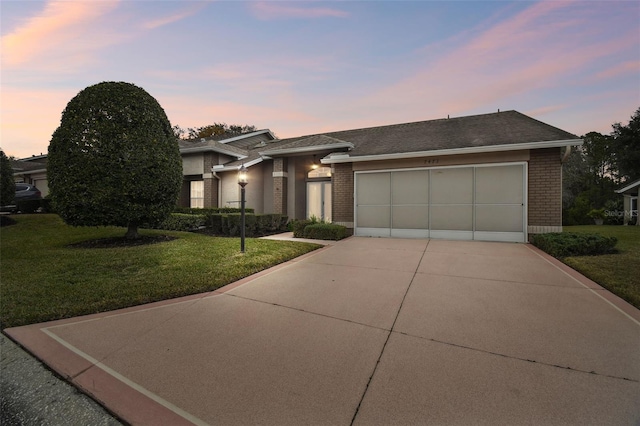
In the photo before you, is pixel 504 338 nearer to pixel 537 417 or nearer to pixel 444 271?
pixel 537 417

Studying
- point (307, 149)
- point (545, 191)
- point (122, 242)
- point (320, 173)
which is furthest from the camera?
point (320, 173)

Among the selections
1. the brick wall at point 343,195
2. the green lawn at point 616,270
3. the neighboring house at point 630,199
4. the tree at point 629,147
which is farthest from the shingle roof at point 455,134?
the tree at point 629,147

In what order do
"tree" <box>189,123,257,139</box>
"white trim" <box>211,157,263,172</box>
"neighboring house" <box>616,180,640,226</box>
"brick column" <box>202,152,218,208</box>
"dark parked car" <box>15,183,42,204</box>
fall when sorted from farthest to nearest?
"tree" <box>189,123,257,139</box> → "neighboring house" <box>616,180,640,226</box> → "dark parked car" <box>15,183,42,204</box> → "brick column" <box>202,152,218,208</box> → "white trim" <box>211,157,263,172</box>

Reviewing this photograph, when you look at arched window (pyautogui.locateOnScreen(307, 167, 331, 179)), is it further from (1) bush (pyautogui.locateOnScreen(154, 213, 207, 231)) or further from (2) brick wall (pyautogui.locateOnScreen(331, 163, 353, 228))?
(1) bush (pyautogui.locateOnScreen(154, 213, 207, 231))

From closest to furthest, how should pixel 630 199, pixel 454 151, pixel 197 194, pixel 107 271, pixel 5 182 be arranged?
pixel 107 271, pixel 454 151, pixel 5 182, pixel 197 194, pixel 630 199

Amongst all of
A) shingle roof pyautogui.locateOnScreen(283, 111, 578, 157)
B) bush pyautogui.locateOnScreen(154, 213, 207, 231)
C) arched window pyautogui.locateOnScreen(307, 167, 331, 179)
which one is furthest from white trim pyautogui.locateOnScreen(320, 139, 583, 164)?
bush pyautogui.locateOnScreen(154, 213, 207, 231)

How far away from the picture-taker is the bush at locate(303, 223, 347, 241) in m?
9.85

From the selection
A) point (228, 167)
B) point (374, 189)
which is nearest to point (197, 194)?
point (228, 167)

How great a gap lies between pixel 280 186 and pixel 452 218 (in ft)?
26.5

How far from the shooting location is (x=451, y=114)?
47.1 ft

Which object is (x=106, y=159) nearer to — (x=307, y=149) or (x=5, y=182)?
(x=307, y=149)

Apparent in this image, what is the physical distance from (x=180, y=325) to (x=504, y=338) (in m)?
3.67

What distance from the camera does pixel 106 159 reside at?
7.17m

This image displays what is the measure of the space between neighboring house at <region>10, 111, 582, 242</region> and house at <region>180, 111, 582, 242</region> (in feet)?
0.11
